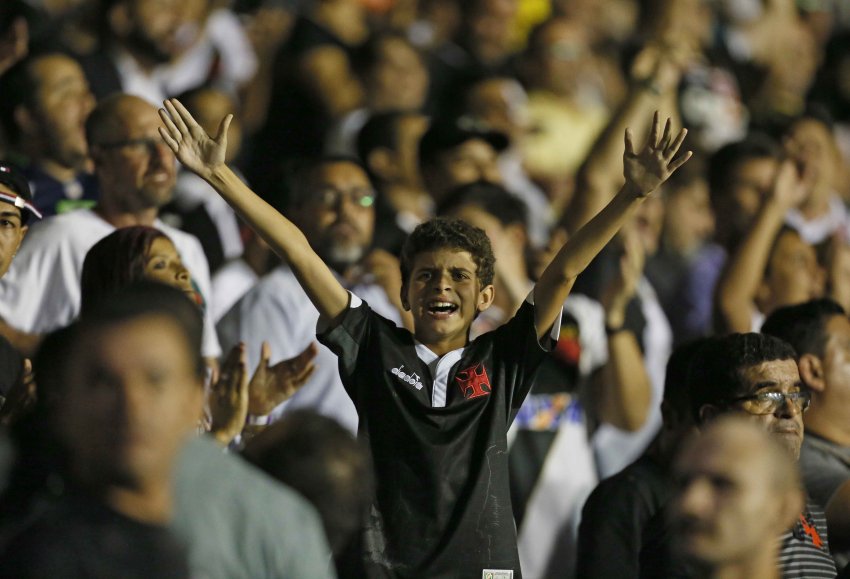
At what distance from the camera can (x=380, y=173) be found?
8008 millimetres

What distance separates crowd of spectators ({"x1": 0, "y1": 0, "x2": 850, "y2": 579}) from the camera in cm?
279

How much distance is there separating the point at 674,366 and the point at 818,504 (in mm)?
709

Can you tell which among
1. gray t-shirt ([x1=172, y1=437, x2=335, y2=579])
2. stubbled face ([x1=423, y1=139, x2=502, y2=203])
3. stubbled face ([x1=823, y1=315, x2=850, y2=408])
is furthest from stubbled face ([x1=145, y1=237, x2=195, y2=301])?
stubbled face ([x1=423, y1=139, x2=502, y2=203])

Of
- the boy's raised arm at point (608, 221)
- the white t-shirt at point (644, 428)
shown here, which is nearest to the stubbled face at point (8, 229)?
the boy's raised arm at point (608, 221)

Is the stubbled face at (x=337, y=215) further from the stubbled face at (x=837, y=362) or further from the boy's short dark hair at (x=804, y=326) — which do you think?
the stubbled face at (x=837, y=362)

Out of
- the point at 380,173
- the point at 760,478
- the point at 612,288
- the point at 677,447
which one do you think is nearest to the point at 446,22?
the point at 380,173

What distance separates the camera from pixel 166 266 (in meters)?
4.93

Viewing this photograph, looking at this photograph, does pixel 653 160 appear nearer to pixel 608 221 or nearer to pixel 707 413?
pixel 608 221

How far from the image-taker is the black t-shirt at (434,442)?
14.4 feet

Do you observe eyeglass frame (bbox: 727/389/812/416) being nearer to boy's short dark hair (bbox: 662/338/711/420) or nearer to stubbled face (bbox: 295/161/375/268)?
boy's short dark hair (bbox: 662/338/711/420)

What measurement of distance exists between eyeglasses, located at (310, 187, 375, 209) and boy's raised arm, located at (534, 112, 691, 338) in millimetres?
1982

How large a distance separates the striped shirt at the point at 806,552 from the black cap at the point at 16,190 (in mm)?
2826

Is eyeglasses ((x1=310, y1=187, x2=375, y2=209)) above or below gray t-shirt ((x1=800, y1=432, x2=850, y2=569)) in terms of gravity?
above

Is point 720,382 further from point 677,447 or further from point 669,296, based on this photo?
point 669,296
